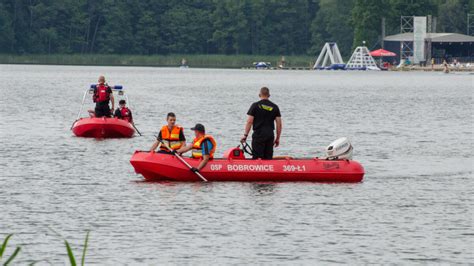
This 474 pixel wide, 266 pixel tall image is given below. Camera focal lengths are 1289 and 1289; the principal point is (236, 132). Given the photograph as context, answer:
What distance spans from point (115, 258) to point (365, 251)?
13.2ft

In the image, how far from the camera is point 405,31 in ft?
601

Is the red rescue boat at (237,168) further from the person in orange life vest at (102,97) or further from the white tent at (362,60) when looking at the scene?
the white tent at (362,60)

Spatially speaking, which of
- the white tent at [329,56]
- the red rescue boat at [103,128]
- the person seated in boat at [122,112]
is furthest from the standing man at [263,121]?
the white tent at [329,56]

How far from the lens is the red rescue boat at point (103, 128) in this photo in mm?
40844

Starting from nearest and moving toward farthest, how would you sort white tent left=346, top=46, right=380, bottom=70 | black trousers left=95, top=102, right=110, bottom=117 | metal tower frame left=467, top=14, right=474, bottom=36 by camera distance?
black trousers left=95, top=102, right=110, bottom=117 < white tent left=346, top=46, right=380, bottom=70 < metal tower frame left=467, top=14, right=474, bottom=36

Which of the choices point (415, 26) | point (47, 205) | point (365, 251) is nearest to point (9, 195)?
point (47, 205)

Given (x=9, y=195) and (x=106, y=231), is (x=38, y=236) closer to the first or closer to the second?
(x=106, y=231)

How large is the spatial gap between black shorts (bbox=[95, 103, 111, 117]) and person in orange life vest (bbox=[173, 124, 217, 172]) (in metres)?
12.9

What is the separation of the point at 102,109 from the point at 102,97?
3.40 ft

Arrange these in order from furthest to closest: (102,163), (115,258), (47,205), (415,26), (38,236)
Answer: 1. (415,26)
2. (102,163)
3. (47,205)
4. (38,236)
5. (115,258)

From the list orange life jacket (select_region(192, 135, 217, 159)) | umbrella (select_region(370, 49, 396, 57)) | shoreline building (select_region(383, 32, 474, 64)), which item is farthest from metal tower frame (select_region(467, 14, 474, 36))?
A: orange life jacket (select_region(192, 135, 217, 159))

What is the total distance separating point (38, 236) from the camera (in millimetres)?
21703

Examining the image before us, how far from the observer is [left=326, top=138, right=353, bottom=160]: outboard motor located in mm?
28500

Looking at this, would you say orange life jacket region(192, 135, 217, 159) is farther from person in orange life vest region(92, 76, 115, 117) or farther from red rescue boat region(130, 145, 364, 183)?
person in orange life vest region(92, 76, 115, 117)
